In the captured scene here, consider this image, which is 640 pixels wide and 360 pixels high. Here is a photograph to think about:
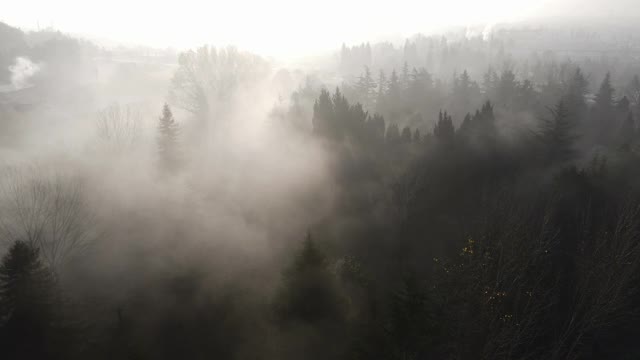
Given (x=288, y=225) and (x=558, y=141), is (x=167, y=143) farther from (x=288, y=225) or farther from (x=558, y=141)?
(x=558, y=141)

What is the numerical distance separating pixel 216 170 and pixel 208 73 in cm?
1877

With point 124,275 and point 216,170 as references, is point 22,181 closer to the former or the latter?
point 124,275

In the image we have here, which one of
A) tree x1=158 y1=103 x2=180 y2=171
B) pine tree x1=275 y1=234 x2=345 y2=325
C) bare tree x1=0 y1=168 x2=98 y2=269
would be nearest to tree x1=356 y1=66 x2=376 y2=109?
tree x1=158 y1=103 x2=180 y2=171

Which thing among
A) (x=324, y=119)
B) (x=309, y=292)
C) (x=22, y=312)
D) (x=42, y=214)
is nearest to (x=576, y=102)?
(x=324, y=119)

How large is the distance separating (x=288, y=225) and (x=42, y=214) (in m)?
20.3

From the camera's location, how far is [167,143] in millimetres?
43219

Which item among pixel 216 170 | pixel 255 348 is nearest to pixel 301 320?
pixel 255 348

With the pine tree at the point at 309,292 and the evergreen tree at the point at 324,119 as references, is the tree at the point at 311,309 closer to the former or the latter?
the pine tree at the point at 309,292

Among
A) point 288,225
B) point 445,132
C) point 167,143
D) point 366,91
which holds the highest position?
point 366,91

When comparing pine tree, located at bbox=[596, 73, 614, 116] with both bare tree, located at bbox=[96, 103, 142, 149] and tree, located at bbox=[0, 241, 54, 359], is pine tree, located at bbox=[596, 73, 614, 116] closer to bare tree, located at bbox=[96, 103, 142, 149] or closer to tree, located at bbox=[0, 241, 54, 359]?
bare tree, located at bbox=[96, 103, 142, 149]

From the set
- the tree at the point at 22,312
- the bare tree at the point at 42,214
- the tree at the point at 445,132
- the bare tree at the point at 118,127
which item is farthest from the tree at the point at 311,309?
the bare tree at the point at 118,127

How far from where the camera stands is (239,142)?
57.5 m

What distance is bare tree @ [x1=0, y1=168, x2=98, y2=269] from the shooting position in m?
26.4

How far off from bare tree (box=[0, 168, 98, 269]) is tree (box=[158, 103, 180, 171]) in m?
13.4
